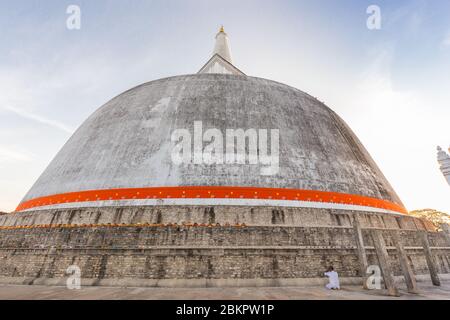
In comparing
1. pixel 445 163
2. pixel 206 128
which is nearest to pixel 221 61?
pixel 206 128

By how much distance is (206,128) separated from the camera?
11805 millimetres

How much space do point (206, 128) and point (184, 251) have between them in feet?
21.1

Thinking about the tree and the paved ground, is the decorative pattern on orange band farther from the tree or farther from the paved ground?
the tree

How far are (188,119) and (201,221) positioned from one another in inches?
231

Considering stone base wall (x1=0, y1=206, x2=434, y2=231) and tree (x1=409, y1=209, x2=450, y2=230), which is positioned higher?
tree (x1=409, y1=209, x2=450, y2=230)

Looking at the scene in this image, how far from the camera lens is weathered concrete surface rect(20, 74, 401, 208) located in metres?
10.4

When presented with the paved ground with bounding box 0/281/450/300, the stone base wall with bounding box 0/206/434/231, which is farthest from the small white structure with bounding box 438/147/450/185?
the paved ground with bounding box 0/281/450/300

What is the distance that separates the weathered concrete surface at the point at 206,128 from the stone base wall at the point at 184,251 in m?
2.22

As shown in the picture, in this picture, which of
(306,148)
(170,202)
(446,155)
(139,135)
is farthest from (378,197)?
(139,135)

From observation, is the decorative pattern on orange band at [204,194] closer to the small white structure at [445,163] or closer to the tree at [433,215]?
the small white structure at [445,163]

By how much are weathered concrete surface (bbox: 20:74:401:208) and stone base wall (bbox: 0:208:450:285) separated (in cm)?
222

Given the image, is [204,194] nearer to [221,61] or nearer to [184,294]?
[184,294]

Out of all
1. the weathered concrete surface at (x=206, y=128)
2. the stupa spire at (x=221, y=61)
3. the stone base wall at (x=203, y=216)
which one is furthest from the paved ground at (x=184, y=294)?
the stupa spire at (x=221, y=61)
